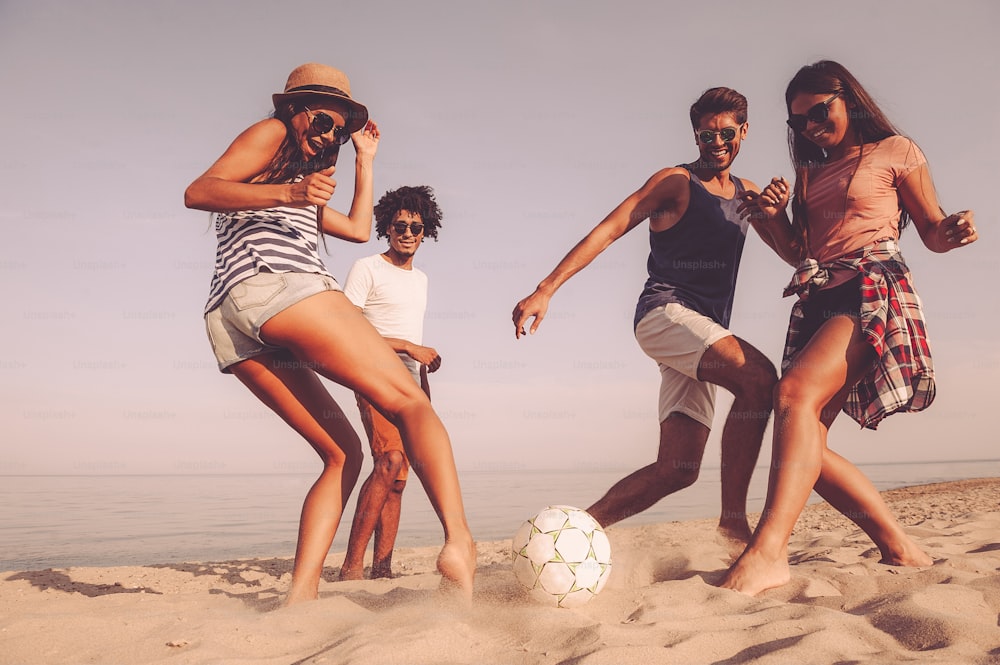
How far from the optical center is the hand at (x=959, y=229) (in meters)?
3.26

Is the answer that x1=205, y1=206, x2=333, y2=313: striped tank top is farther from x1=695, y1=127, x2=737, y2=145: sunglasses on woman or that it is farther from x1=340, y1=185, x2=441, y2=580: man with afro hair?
x1=695, y1=127, x2=737, y2=145: sunglasses on woman

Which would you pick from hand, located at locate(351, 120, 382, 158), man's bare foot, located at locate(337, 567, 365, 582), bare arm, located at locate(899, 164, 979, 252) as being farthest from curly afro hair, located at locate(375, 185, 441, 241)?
bare arm, located at locate(899, 164, 979, 252)

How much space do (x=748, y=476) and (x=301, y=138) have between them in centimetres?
281

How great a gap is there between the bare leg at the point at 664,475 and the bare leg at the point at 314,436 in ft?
5.21

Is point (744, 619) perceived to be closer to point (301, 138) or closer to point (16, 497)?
point (301, 138)

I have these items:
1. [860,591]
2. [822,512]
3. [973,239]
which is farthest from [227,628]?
[822,512]

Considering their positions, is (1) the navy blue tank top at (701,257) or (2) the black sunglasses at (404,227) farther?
(2) the black sunglasses at (404,227)

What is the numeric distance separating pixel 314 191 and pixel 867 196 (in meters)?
2.64

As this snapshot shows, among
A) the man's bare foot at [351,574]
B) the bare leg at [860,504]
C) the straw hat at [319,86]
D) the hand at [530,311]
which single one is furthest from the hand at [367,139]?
the bare leg at [860,504]

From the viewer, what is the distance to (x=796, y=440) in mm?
3199

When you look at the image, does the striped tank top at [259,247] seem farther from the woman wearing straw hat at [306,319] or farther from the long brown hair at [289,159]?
the long brown hair at [289,159]

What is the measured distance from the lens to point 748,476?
12.8 feet

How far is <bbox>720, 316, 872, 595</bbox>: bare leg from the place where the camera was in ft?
9.97

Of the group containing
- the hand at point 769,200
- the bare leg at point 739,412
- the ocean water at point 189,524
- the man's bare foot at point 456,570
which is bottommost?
the ocean water at point 189,524
